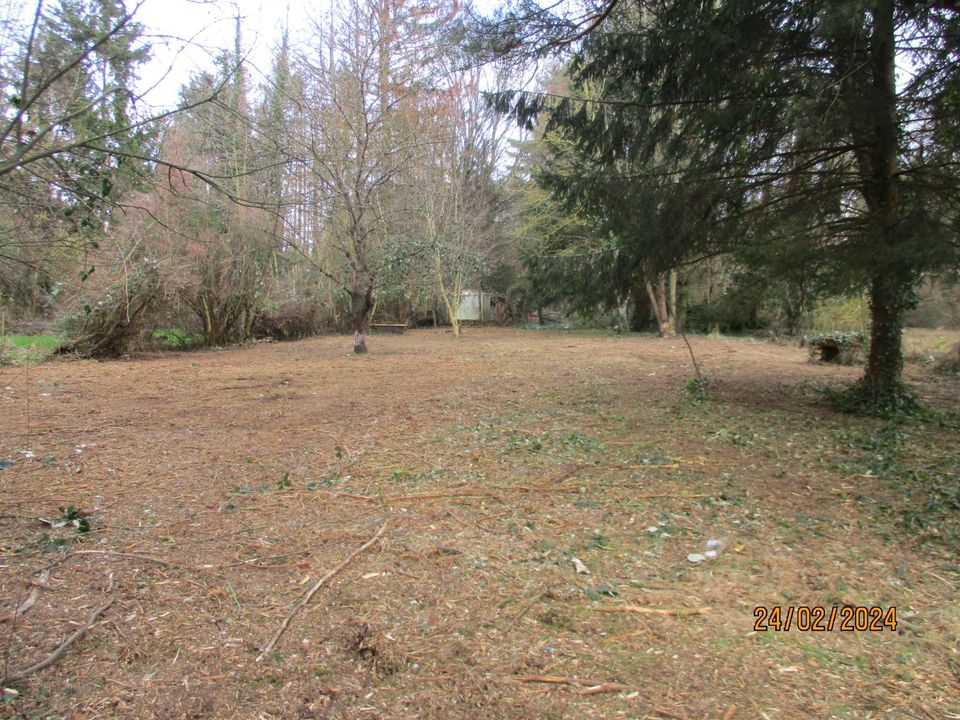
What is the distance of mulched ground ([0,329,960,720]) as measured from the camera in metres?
2.07

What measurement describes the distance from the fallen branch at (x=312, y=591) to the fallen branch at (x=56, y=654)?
74 centimetres

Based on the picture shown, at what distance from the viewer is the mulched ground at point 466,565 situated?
2.07 m

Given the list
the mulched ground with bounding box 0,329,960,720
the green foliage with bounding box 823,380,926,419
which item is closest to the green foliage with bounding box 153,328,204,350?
the mulched ground with bounding box 0,329,960,720

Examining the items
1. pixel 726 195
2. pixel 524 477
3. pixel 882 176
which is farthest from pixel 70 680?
pixel 882 176

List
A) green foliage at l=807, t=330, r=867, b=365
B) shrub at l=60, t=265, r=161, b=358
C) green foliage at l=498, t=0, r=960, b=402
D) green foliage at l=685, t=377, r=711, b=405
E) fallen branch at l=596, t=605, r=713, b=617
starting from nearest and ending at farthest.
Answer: fallen branch at l=596, t=605, r=713, b=617 < green foliage at l=498, t=0, r=960, b=402 < green foliage at l=685, t=377, r=711, b=405 < green foliage at l=807, t=330, r=867, b=365 < shrub at l=60, t=265, r=161, b=358

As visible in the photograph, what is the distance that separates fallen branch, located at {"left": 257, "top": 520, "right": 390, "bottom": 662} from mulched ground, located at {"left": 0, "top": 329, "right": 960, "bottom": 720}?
0.03 m

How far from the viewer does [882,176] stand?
228 inches

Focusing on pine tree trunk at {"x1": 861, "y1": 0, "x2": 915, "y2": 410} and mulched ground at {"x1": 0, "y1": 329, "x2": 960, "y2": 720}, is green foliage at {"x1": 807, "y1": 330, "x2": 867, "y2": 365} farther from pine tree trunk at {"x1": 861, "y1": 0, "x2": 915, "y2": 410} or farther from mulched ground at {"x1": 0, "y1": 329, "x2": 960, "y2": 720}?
mulched ground at {"x1": 0, "y1": 329, "x2": 960, "y2": 720}

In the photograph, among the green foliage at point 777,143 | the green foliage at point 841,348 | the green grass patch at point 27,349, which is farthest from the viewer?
the green foliage at point 841,348

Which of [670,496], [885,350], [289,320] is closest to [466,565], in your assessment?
[670,496]

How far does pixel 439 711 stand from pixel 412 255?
11202mm

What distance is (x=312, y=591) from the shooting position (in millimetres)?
2715

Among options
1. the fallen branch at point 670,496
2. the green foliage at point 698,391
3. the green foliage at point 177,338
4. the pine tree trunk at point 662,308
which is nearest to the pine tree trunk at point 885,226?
the green foliage at point 698,391

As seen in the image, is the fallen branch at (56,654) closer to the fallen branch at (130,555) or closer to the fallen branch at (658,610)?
the fallen branch at (130,555)
